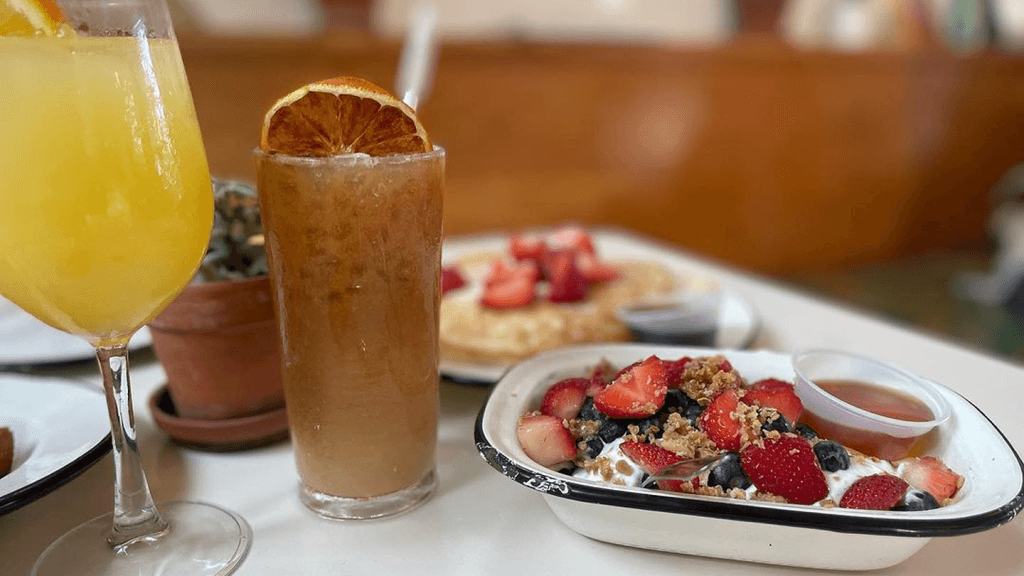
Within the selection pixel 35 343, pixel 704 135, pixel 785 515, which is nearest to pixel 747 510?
pixel 785 515

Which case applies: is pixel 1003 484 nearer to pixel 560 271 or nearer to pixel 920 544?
pixel 920 544

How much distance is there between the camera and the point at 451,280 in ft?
4.60

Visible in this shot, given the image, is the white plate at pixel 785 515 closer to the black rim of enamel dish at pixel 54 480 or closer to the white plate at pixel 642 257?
the white plate at pixel 642 257

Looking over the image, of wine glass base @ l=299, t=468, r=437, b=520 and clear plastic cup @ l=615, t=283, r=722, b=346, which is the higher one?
clear plastic cup @ l=615, t=283, r=722, b=346

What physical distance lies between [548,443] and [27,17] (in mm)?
571

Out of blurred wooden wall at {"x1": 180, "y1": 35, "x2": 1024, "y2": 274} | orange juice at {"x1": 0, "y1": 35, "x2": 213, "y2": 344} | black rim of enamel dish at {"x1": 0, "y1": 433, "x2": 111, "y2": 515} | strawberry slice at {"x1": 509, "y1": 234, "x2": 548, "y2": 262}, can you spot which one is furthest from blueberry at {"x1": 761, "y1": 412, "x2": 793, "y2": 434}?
blurred wooden wall at {"x1": 180, "y1": 35, "x2": 1024, "y2": 274}

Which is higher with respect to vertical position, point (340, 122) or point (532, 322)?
point (340, 122)

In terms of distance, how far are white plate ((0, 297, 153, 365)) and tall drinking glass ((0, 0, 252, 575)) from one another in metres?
0.42

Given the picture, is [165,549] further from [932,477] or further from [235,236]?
[932,477]

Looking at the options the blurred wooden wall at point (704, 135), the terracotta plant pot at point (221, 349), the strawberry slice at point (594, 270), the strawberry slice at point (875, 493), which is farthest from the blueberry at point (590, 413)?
the blurred wooden wall at point (704, 135)

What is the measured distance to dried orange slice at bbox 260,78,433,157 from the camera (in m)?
0.65

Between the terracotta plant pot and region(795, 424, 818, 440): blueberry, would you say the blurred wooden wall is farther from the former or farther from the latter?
region(795, 424, 818, 440): blueberry

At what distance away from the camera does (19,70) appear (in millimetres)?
576

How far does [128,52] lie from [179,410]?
18.3 inches
